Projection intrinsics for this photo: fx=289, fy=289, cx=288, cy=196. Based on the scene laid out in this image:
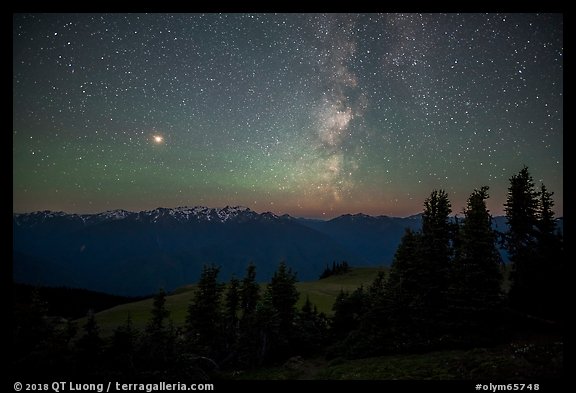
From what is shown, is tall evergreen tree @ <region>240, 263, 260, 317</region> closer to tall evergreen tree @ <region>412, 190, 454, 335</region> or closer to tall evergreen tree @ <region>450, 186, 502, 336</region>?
tall evergreen tree @ <region>412, 190, 454, 335</region>

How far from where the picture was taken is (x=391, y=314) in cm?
2212

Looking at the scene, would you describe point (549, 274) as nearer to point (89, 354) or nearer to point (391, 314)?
point (391, 314)

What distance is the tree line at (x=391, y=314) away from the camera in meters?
12.1

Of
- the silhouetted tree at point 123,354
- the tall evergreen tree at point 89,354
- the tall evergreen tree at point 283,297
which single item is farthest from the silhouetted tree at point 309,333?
the tall evergreen tree at point 89,354

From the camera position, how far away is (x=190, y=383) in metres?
8.57

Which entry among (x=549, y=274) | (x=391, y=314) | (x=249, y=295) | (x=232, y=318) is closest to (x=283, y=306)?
(x=249, y=295)

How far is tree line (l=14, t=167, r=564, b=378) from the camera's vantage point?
12.1 meters

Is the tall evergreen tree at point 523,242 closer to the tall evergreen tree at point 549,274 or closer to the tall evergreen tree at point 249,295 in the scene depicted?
the tall evergreen tree at point 549,274

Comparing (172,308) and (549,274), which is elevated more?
(549,274)

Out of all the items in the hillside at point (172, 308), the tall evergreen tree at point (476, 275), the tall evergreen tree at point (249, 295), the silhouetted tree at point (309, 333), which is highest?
the tall evergreen tree at point (476, 275)

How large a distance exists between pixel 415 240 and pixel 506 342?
10669mm

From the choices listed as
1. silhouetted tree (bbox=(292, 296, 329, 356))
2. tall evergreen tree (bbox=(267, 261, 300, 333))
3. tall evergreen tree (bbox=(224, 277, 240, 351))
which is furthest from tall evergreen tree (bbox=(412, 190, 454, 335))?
tall evergreen tree (bbox=(224, 277, 240, 351))
